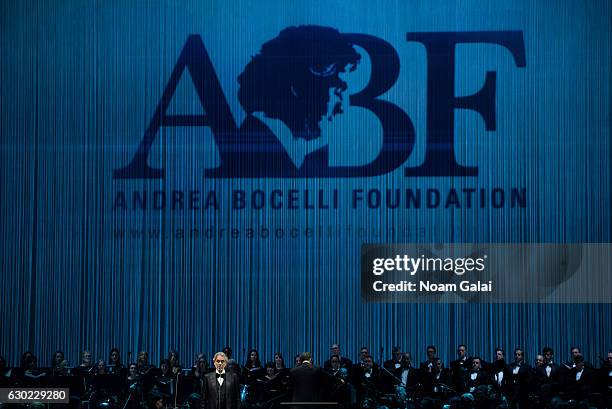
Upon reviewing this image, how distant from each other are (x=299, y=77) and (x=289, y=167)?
1773 mm

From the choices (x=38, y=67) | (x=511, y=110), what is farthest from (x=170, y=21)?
(x=511, y=110)

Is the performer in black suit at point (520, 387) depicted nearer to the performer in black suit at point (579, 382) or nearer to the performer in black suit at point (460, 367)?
the performer in black suit at point (579, 382)

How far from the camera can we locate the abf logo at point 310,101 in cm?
1925

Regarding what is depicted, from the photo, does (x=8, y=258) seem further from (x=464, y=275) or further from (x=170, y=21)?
(x=464, y=275)

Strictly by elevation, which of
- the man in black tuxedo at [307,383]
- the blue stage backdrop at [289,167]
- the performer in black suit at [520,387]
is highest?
the blue stage backdrop at [289,167]

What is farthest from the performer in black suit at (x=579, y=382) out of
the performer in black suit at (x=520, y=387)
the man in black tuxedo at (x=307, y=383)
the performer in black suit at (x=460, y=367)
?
the man in black tuxedo at (x=307, y=383)

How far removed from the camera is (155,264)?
63.5 feet

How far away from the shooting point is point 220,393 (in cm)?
1033

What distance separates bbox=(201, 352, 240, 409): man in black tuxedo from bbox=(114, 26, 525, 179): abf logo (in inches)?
366

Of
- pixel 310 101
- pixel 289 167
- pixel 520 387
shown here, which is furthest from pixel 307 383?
pixel 310 101

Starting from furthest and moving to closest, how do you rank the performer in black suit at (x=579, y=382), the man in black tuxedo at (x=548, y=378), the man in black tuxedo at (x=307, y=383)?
1. the man in black tuxedo at (x=548, y=378)
2. the performer in black suit at (x=579, y=382)
3. the man in black tuxedo at (x=307, y=383)

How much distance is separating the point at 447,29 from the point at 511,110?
6.56ft

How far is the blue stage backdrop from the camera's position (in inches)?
751

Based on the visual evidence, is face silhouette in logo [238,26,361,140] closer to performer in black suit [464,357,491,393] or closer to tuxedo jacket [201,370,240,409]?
performer in black suit [464,357,491,393]
